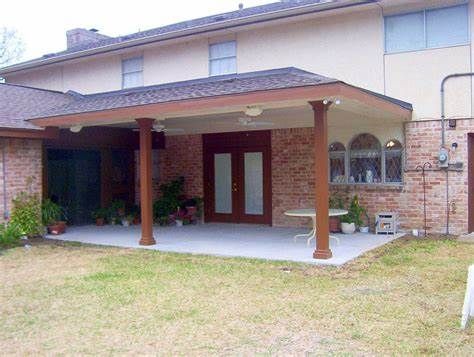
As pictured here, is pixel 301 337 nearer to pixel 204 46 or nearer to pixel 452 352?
pixel 452 352

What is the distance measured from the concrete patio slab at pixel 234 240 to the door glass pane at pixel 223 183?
53 cm

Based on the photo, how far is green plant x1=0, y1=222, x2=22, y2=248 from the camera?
35.4ft

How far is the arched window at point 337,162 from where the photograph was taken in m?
12.2

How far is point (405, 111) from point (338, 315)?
611 cm

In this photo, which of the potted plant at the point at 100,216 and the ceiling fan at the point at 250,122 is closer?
the ceiling fan at the point at 250,122

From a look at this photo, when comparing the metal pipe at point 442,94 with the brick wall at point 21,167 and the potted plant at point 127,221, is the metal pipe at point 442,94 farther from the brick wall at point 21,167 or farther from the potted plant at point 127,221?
the brick wall at point 21,167

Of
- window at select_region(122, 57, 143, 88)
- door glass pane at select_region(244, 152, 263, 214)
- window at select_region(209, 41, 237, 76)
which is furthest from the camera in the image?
window at select_region(122, 57, 143, 88)

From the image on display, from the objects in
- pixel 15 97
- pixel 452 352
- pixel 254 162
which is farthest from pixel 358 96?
pixel 15 97

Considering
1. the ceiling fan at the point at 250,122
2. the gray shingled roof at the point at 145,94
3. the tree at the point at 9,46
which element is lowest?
the ceiling fan at the point at 250,122

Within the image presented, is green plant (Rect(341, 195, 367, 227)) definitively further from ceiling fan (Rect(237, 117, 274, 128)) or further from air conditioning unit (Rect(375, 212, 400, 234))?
ceiling fan (Rect(237, 117, 274, 128))

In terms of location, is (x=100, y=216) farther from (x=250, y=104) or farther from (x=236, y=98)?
(x=250, y=104)

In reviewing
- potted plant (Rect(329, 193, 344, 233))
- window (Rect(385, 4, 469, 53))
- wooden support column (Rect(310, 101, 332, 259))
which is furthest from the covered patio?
window (Rect(385, 4, 469, 53))

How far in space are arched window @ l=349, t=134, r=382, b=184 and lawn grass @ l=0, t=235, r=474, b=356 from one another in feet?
9.66

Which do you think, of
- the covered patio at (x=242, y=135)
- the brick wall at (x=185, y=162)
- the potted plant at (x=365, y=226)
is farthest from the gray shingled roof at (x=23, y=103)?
the potted plant at (x=365, y=226)
